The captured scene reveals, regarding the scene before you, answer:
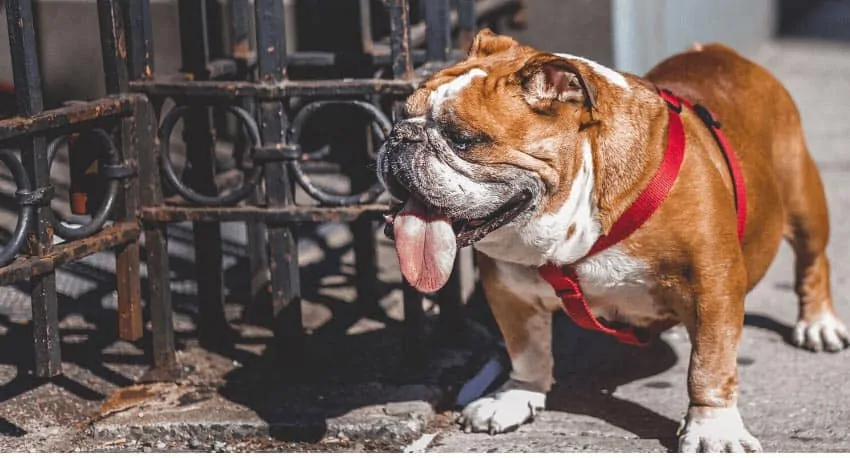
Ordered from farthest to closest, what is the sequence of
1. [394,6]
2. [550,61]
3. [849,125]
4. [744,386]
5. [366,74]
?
[849,125]
[366,74]
[744,386]
[394,6]
[550,61]

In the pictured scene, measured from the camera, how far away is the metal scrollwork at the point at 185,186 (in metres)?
4.31

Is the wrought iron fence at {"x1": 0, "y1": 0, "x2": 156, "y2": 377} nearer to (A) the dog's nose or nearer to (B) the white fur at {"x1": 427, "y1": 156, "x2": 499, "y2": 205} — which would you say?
(A) the dog's nose

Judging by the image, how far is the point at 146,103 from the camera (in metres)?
4.33

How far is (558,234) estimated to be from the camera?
12.0ft

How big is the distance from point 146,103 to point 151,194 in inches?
12.4

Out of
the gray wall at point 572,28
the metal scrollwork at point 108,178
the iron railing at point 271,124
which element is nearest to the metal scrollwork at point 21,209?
the metal scrollwork at point 108,178

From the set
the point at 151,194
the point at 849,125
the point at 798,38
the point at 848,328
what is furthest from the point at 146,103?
the point at 798,38

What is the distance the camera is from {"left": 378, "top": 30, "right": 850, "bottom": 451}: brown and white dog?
3480mm

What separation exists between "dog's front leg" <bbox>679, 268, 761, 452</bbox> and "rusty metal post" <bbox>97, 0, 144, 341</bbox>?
6.08 ft

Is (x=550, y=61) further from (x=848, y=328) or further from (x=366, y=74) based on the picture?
(x=848, y=328)

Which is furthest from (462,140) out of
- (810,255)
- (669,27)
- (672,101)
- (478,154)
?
(669,27)

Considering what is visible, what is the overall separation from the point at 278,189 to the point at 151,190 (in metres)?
0.44

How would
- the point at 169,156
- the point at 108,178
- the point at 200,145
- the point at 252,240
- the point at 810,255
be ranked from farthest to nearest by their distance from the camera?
the point at 252,240 → the point at 810,255 → the point at 200,145 → the point at 169,156 → the point at 108,178

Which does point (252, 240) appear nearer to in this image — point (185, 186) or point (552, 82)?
point (185, 186)
